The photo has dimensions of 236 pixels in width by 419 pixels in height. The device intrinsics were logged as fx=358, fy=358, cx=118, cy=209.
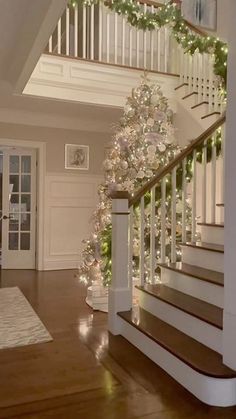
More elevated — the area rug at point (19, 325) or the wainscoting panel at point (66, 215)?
the wainscoting panel at point (66, 215)

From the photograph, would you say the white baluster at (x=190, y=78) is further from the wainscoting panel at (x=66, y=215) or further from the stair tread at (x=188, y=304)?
the stair tread at (x=188, y=304)

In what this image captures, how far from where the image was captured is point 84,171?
20.7 ft

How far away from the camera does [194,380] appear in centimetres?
199

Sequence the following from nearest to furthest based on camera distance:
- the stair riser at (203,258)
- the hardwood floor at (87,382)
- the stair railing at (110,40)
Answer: the hardwood floor at (87,382) → the stair riser at (203,258) → the stair railing at (110,40)

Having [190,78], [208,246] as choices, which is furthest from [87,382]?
[190,78]

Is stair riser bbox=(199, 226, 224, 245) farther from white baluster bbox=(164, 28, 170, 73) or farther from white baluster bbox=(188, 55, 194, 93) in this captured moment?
white baluster bbox=(164, 28, 170, 73)

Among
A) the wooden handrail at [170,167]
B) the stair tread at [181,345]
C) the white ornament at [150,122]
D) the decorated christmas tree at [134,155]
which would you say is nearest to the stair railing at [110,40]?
the decorated christmas tree at [134,155]

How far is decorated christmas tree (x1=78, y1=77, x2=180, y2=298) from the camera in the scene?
388 cm

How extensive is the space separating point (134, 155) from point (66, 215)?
2.56 m

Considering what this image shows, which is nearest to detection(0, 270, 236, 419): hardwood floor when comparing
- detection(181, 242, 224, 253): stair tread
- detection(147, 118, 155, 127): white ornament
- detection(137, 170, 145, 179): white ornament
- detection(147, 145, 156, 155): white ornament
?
detection(181, 242, 224, 253): stair tread

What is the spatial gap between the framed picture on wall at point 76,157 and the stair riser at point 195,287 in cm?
354

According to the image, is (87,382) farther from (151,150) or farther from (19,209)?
(19,209)

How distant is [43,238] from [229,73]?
4.58 metres

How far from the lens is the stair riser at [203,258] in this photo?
109 inches
